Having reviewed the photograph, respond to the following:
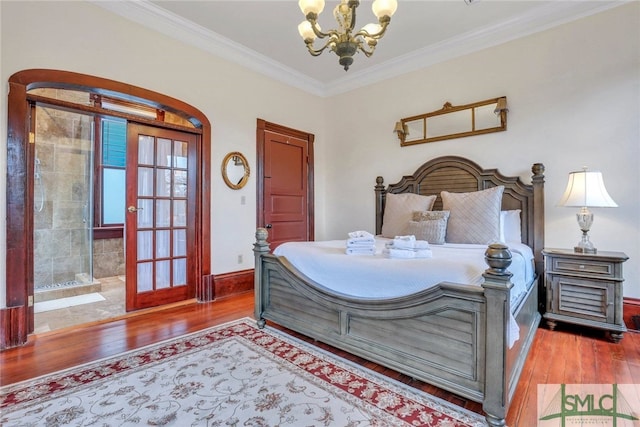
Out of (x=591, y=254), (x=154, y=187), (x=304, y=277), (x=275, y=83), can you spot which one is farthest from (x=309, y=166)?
(x=591, y=254)

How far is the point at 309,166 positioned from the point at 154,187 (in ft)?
7.42

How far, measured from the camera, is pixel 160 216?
3336 millimetres

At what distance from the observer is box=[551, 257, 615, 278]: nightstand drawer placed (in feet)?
7.88

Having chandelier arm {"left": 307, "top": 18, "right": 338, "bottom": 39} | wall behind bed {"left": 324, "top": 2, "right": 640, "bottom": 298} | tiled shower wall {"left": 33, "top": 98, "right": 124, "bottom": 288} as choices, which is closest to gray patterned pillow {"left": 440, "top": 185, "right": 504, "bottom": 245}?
wall behind bed {"left": 324, "top": 2, "right": 640, "bottom": 298}

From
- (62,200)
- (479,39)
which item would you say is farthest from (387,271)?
(62,200)

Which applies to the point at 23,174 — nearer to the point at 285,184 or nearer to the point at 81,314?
the point at 81,314

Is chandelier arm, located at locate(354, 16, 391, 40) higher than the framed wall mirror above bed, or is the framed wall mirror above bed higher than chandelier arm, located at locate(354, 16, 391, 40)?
chandelier arm, located at locate(354, 16, 391, 40)

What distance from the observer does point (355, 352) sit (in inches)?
78.7

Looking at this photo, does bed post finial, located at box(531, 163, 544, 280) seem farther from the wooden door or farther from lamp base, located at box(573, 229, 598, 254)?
the wooden door

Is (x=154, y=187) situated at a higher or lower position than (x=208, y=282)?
higher

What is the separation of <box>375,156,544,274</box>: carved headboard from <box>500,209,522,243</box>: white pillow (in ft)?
0.24

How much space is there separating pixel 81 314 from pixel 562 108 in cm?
527

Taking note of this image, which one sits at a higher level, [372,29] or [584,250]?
[372,29]

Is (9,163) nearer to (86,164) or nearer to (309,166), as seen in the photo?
(86,164)
